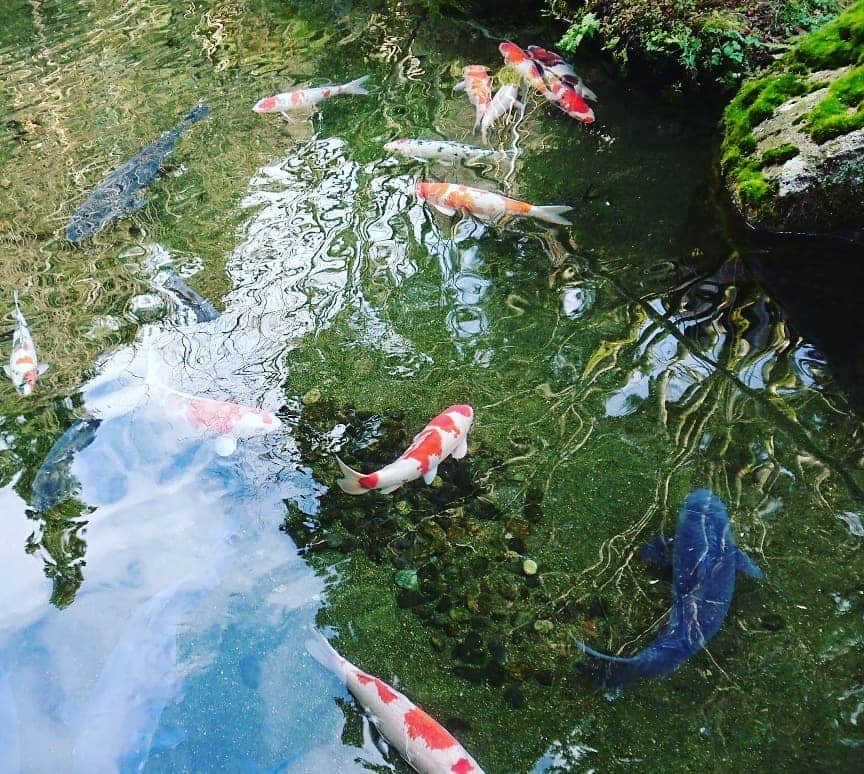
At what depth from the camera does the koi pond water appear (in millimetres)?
3291

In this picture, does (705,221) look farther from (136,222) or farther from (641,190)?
(136,222)

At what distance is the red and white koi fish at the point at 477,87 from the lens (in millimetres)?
7414

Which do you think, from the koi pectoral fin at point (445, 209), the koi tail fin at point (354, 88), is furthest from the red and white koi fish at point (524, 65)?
the koi pectoral fin at point (445, 209)

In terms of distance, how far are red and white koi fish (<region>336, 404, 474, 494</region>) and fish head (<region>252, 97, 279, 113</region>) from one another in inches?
211

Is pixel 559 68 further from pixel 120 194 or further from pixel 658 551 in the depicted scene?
pixel 658 551

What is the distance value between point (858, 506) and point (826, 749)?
56.3 inches

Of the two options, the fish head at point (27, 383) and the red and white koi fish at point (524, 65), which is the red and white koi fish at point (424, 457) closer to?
the fish head at point (27, 383)

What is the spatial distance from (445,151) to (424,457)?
3987mm

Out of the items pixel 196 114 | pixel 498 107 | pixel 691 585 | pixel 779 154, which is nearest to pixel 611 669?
pixel 691 585

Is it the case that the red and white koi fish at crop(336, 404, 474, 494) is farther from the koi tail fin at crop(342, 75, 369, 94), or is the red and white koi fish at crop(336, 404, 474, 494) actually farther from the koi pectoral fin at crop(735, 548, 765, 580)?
the koi tail fin at crop(342, 75, 369, 94)

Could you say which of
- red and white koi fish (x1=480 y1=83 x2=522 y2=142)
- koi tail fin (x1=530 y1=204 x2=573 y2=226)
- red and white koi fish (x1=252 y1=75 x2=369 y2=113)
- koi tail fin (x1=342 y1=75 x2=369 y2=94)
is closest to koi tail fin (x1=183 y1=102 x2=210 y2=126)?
red and white koi fish (x1=252 y1=75 x2=369 y2=113)

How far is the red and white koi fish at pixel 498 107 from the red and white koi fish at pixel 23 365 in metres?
4.80

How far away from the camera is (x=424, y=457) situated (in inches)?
162

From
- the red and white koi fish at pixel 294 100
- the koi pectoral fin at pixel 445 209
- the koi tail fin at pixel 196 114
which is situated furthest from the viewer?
the koi tail fin at pixel 196 114
